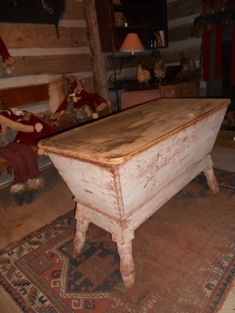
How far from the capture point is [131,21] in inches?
183

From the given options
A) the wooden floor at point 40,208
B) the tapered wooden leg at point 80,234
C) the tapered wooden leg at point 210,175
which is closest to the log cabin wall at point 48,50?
the wooden floor at point 40,208

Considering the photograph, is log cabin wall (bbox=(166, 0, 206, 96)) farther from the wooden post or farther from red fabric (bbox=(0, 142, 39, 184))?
red fabric (bbox=(0, 142, 39, 184))

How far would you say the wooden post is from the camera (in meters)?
3.67

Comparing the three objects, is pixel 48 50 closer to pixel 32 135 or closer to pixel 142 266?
pixel 32 135

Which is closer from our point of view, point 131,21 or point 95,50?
point 95,50

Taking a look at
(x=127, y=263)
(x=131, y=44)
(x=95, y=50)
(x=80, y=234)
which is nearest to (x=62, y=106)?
(x=95, y=50)

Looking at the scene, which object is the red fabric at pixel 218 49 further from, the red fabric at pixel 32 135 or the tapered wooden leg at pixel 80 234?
the tapered wooden leg at pixel 80 234

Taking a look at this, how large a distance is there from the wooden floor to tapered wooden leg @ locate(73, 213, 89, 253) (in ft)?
1.90

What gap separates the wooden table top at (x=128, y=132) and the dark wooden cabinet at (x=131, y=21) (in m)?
2.21

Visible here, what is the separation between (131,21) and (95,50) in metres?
1.36

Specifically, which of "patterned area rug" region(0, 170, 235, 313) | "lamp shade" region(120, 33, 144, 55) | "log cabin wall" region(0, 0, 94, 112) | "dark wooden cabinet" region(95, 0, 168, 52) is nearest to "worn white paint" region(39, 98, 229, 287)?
"patterned area rug" region(0, 170, 235, 313)

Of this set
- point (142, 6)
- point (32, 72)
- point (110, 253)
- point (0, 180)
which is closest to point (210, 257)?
point (110, 253)

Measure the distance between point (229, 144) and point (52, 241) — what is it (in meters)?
2.73

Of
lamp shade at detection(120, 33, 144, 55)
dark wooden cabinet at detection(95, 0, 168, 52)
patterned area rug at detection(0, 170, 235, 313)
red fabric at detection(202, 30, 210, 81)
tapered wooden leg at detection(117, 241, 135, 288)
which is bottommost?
patterned area rug at detection(0, 170, 235, 313)
